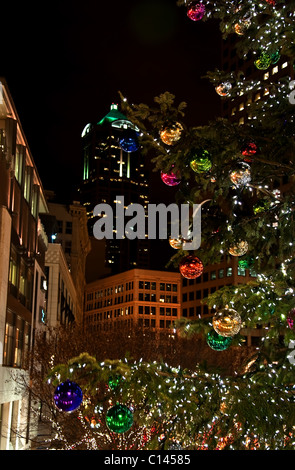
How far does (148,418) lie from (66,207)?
112m

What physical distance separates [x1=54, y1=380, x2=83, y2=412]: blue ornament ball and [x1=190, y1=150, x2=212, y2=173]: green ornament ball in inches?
105

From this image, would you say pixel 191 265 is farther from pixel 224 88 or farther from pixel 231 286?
pixel 224 88

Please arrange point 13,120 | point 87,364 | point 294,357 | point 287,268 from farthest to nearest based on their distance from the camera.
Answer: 1. point 13,120
2. point 287,268
3. point 294,357
4. point 87,364

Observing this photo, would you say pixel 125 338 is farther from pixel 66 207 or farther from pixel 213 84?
pixel 66 207

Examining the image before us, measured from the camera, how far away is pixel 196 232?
6.78 metres

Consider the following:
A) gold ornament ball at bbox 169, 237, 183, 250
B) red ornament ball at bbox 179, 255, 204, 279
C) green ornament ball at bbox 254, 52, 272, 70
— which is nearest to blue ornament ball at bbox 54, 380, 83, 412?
red ornament ball at bbox 179, 255, 204, 279

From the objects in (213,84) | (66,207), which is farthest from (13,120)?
(66,207)

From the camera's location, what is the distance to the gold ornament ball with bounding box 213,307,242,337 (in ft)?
19.2

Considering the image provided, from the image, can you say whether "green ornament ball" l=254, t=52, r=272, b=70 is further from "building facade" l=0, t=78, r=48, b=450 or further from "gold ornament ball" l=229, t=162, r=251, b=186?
"building facade" l=0, t=78, r=48, b=450

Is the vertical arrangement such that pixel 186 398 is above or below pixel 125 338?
below

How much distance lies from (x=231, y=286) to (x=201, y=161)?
1507 mm

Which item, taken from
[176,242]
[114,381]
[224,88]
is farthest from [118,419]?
[224,88]

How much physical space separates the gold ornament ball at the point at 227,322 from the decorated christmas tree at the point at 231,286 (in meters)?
0.01

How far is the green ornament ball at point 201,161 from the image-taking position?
19.6ft
